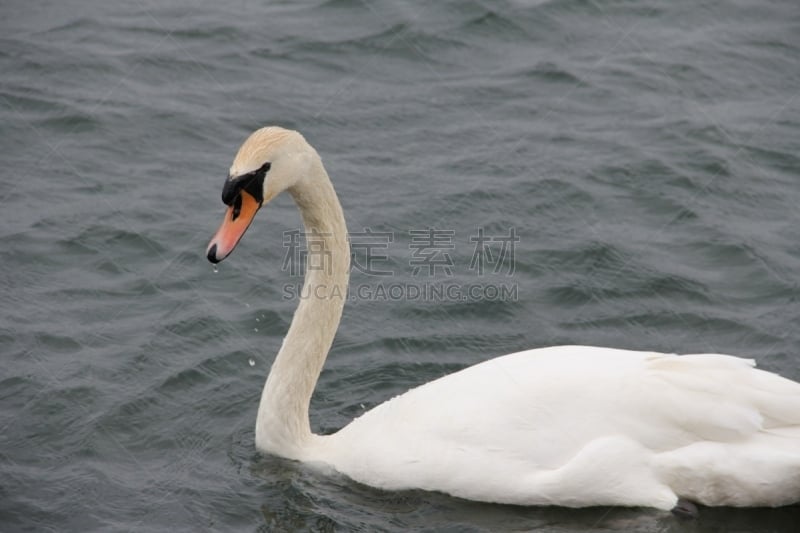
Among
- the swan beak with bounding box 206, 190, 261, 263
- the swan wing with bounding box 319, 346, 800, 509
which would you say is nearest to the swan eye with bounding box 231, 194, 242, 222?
the swan beak with bounding box 206, 190, 261, 263

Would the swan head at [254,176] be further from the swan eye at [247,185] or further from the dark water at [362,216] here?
the dark water at [362,216]

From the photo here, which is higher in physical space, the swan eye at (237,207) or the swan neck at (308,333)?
the swan eye at (237,207)

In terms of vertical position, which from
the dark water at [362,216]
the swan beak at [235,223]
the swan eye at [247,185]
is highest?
the swan eye at [247,185]

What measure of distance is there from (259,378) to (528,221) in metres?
3.42

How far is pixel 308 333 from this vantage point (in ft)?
28.8


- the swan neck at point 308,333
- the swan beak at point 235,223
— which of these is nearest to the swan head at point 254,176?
the swan beak at point 235,223

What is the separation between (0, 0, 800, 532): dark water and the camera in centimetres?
857

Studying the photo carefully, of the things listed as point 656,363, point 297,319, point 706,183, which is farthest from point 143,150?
point 656,363

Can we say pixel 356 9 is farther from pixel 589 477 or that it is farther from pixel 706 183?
pixel 589 477

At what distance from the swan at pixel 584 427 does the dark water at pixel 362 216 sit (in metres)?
0.20

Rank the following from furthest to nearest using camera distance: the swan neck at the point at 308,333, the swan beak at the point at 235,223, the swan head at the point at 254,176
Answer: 1. the swan neck at the point at 308,333
2. the swan head at the point at 254,176
3. the swan beak at the point at 235,223

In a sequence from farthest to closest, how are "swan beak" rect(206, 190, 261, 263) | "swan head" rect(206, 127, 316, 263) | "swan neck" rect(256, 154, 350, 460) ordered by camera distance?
"swan neck" rect(256, 154, 350, 460) → "swan head" rect(206, 127, 316, 263) → "swan beak" rect(206, 190, 261, 263)

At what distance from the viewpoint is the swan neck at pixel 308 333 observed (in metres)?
8.55

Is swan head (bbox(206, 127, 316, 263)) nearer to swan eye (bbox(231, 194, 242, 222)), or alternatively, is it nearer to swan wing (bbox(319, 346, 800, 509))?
swan eye (bbox(231, 194, 242, 222))
